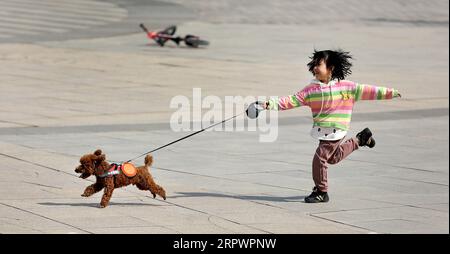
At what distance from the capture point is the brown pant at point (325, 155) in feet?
35.2

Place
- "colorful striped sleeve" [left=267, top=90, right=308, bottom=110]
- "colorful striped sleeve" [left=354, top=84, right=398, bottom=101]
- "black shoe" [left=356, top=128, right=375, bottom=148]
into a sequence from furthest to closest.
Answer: "black shoe" [left=356, top=128, right=375, bottom=148], "colorful striped sleeve" [left=354, top=84, right=398, bottom=101], "colorful striped sleeve" [left=267, top=90, right=308, bottom=110]

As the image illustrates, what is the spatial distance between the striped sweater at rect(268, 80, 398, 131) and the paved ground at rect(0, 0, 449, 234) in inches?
33.2

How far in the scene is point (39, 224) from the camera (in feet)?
30.8

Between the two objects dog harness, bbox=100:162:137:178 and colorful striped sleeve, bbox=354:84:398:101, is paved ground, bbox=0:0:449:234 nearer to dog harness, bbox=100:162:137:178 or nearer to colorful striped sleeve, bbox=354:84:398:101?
dog harness, bbox=100:162:137:178

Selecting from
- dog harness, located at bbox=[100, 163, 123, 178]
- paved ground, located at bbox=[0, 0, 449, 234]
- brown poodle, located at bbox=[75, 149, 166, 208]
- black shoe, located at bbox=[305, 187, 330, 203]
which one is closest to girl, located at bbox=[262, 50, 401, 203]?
black shoe, located at bbox=[305, 187, 330, 203]

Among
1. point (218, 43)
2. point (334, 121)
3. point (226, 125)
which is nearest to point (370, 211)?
point (334, 121)

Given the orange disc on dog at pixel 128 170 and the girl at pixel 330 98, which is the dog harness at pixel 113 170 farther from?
the girl at pixel 330 98

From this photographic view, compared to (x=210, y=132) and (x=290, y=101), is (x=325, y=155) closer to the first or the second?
(x=290, y=101)

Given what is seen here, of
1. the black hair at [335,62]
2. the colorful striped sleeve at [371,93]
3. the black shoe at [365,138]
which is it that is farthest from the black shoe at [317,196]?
the black hair at [335,62]

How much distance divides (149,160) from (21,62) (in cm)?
1494

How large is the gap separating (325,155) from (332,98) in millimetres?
568

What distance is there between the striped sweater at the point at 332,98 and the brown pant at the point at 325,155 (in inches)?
7.3

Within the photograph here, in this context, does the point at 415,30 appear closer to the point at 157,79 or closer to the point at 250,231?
the point at 157,79

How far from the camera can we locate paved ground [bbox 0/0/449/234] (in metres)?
10.1
